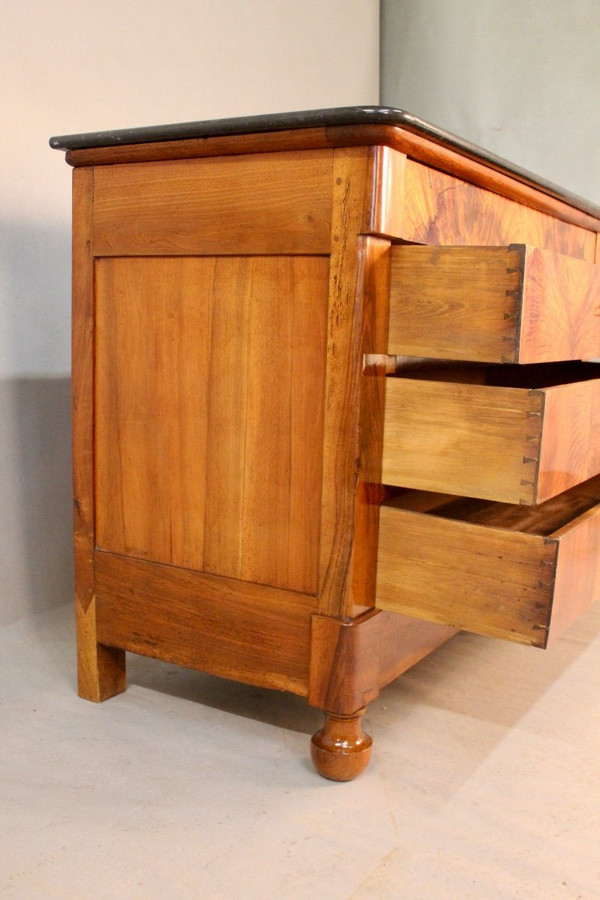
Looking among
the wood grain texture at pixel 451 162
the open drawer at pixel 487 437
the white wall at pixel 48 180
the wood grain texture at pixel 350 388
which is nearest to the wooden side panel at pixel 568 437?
the open drawer at pixel 487 437

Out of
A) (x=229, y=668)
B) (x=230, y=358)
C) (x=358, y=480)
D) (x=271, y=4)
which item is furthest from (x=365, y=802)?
(x=271, y=4)

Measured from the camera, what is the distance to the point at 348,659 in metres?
1.07

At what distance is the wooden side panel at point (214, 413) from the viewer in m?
1.09

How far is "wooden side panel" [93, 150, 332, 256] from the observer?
1048 mm

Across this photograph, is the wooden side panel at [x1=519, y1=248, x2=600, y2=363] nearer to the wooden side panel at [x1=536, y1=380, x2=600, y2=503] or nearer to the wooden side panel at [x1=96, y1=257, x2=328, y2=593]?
the wooden side panel at [x1=536, y1=380, x2=600, y2=503]

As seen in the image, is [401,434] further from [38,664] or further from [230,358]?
[38,664]

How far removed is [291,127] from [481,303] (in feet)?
0.96

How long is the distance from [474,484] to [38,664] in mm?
810

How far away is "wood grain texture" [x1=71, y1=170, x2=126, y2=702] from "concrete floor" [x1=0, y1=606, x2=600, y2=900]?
4 centimetres

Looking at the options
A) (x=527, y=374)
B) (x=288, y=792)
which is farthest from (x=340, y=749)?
(x=527, y=374)

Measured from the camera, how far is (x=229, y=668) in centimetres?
118

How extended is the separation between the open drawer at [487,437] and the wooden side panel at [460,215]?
18 centimetres

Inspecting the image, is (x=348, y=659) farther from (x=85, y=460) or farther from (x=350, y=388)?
(x=85, y=460)

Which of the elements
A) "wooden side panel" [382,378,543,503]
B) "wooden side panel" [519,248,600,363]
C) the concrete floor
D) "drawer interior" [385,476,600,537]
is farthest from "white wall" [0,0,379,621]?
"wooden side panel" [519,248,600,363]
